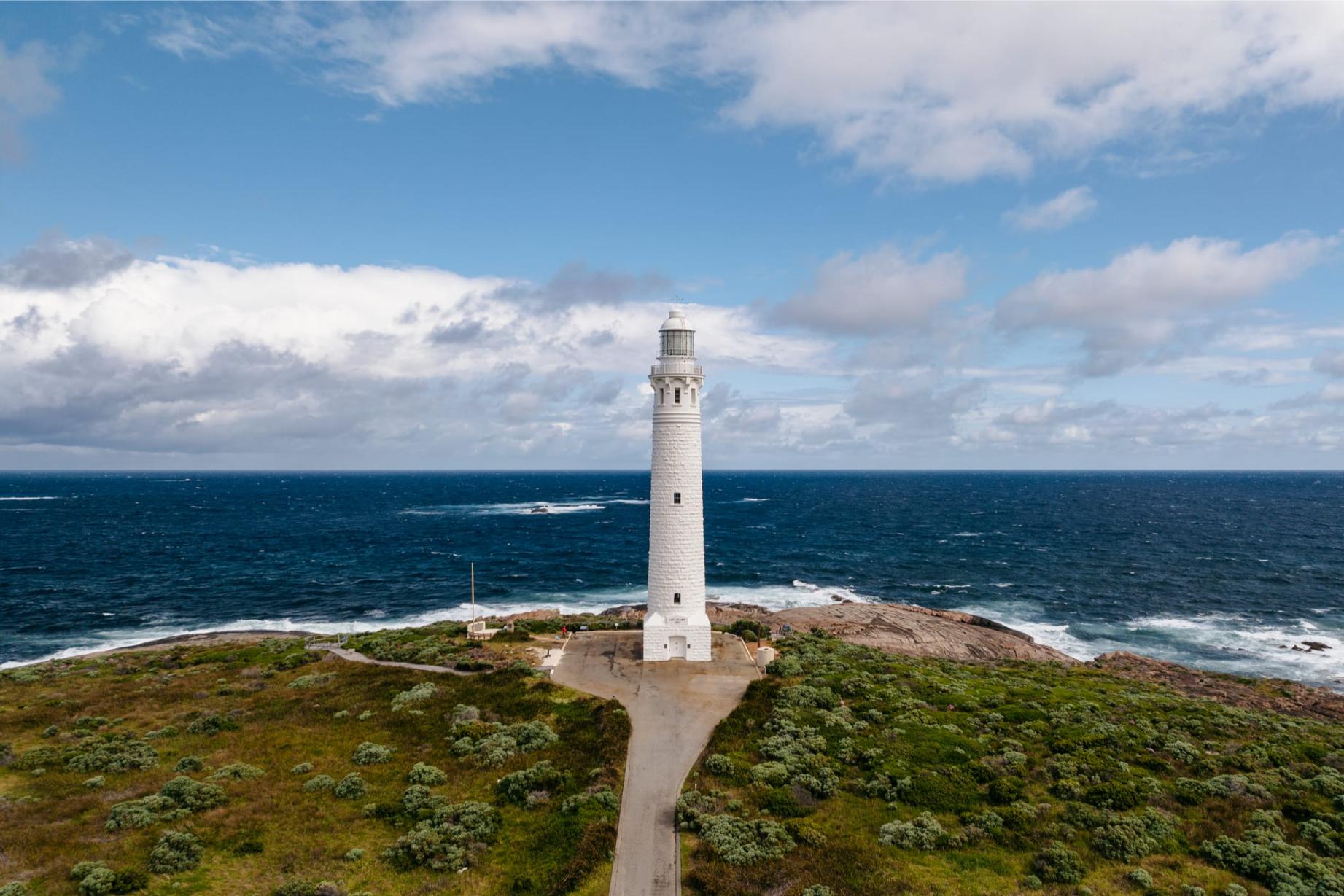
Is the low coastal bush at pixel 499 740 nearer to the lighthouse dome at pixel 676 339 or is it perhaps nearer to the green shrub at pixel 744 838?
the green shrub at pixel 744 838

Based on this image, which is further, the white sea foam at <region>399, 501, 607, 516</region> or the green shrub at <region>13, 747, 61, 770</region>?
the white sea foam at <region>399, 501, 607, 516</region>

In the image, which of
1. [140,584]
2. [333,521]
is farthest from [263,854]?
[333,521]

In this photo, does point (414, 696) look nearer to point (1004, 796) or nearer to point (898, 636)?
point (1004, 796)

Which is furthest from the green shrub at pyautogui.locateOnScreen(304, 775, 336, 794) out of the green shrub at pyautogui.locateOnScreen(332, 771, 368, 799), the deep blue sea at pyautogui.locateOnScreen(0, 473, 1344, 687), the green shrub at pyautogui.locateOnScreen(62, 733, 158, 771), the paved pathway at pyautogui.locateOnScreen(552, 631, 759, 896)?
the deep blue sea at pyautogui.locateOnScreen(0, 473, 1344, 687)

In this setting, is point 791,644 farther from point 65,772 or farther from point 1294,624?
point 1294,624

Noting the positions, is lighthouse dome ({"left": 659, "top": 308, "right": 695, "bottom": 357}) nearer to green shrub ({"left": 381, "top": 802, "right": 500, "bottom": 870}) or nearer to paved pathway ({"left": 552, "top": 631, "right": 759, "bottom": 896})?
paved pathway ({"left": 552, "top": 631, "right": 759, "bottom": 896})

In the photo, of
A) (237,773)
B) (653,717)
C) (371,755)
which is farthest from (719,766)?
(237,773)
